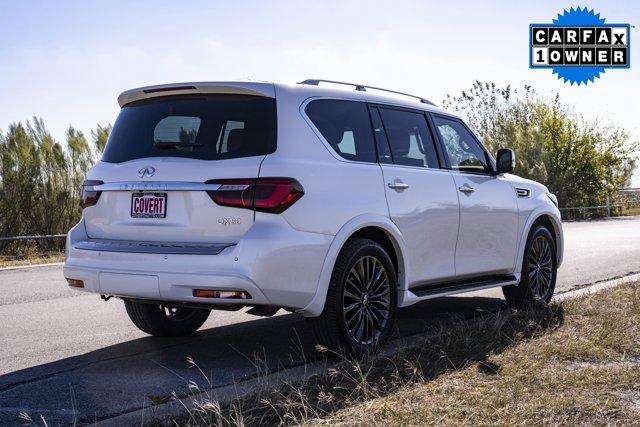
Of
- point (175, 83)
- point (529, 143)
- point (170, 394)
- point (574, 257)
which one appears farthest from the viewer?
point (529, 143)

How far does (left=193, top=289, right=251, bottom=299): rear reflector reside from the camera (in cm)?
551

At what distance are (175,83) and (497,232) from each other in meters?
3.17

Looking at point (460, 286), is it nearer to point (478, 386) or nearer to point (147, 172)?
point (478, 386)

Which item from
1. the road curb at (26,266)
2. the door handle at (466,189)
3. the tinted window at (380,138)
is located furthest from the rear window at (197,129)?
the road curb at (26,266)

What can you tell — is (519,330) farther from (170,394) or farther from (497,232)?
(170,394)

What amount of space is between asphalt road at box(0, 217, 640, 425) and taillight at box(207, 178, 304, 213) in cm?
103

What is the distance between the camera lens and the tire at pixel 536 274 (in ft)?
27.3

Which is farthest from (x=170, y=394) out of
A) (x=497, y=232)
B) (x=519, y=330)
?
(x=497, y=232)

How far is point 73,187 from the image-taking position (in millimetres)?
17375

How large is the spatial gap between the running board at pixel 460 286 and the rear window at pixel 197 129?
1.80 meters

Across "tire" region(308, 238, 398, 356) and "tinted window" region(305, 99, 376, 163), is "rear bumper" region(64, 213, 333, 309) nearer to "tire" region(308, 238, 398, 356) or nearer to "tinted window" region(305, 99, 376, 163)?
"tire" region(308, 238, 398, 356)

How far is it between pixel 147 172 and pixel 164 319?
1.70m

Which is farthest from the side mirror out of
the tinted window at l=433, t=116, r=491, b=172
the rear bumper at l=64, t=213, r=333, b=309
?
the rear bumper at l=64, t=213, r=333, b=309

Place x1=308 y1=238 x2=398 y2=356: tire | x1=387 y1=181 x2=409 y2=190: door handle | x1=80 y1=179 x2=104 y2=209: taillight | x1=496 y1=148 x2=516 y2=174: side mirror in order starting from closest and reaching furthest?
x1=308 y1=238 x2=398 y2=356: tire, x1=80 y1=179 x2=104 y2=209: taillight, x1=387 y1=181 x2=409 y2=190: door handle, x1=496 y1=148 x2=516 y2=174: side mirror
